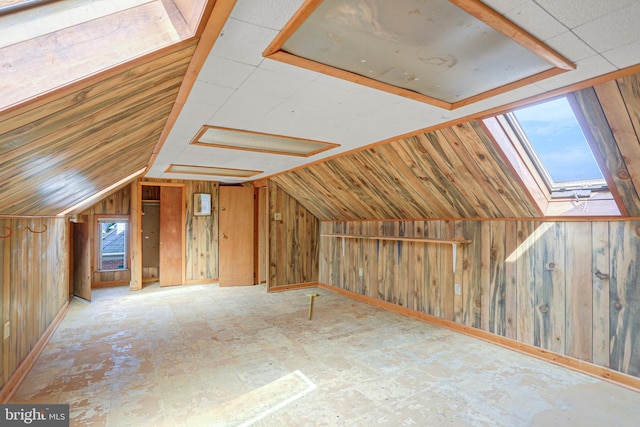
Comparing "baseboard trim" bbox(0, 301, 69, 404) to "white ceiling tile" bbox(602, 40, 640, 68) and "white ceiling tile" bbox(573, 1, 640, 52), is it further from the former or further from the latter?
"white ceiling tile" bbox(602, 40, 640, 68)

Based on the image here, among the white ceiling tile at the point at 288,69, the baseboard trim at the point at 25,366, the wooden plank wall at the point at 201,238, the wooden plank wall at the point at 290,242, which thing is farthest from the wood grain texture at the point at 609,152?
the wooden plank wall at the point at 201,238

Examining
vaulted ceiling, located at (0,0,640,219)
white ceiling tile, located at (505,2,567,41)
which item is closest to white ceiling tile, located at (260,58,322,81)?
vaulted ceiling, located at (0,0,640,219)

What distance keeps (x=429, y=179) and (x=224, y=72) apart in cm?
228

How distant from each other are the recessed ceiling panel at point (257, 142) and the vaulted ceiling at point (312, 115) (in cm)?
13

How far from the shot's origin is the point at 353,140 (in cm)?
289

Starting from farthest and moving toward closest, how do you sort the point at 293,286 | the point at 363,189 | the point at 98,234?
the point at 98,234 < the point at 293,286 < the point at 363,189

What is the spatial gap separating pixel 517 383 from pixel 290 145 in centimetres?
284

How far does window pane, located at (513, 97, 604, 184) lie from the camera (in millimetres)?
2215

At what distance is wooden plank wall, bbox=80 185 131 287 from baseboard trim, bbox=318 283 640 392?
16.4 ft

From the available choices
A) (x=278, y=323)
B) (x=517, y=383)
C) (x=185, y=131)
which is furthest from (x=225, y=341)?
(x=517, y=383)

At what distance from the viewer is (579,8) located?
3.55 feet

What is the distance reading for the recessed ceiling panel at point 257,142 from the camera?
8.88 ft

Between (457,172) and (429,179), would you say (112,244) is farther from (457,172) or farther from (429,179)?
(457,172)

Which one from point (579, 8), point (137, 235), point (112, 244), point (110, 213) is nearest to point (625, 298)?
point (579, 8)
